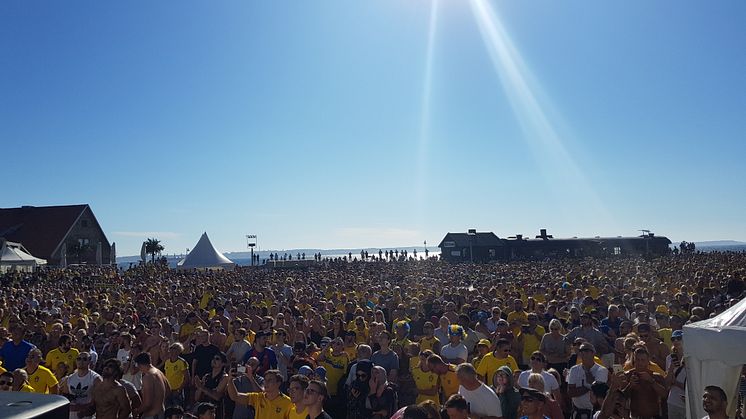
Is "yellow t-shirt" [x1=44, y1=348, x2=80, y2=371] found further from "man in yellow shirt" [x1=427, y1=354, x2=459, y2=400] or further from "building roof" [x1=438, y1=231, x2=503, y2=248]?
"building roof" [x1=438, y1=231, x2=503, y2=248]

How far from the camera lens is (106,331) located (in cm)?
1017

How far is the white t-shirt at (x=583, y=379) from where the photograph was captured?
6.32 meters

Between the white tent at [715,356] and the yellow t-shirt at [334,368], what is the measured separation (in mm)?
3974

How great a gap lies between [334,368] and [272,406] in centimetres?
185

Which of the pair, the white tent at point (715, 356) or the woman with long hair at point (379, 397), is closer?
the white tent at point (715, 356)

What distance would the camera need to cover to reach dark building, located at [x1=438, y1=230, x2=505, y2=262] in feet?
179

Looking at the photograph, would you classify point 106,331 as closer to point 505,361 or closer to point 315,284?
point 505,361

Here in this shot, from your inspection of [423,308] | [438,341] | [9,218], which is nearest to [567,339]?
[438,341]

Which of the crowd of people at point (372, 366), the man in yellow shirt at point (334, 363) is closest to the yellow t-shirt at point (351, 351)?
the crowd of people at point (372, 366)

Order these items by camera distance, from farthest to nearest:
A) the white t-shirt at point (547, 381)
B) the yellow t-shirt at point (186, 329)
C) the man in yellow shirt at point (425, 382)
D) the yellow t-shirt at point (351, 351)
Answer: the yellow t-shirt at point (186, 329), the yellow t-shirt at point (351, 351), the man in yellow shirt at point (425, 382), the white t-shirt at point (547, 381)

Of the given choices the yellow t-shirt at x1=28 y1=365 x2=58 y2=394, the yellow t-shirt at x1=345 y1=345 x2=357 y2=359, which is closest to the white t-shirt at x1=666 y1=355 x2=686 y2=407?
the yellow t-shirt at x1=345 y1=345 x2=357 y2=359

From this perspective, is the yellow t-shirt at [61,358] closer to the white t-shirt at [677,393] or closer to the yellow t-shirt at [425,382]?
the yellow t-shirt at [425,382]

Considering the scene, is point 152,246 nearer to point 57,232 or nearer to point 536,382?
point 57,232

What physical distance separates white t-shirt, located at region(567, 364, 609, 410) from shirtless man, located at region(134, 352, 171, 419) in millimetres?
4654
